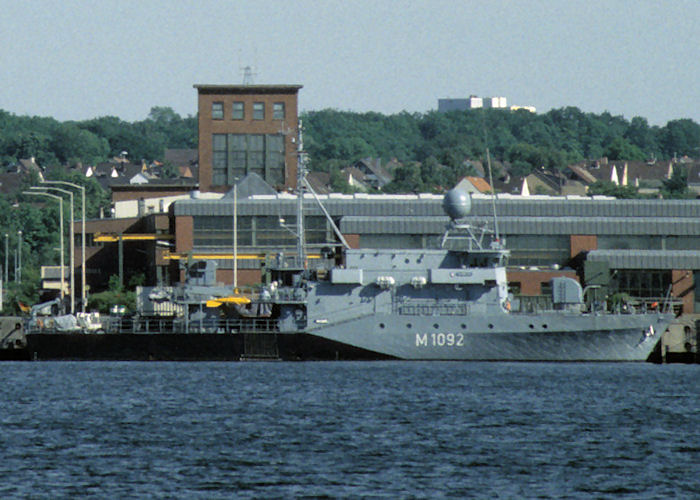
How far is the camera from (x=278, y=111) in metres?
138

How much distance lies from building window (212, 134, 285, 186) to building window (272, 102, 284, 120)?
Result: 5.07 ft

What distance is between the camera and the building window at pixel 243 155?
13650 cm

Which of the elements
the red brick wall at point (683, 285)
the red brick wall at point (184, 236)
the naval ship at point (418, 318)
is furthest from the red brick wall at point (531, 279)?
the red brick wall at point (184, 236)

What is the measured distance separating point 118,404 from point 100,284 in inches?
2656

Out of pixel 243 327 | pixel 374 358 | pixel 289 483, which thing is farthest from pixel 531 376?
pixel 289 483

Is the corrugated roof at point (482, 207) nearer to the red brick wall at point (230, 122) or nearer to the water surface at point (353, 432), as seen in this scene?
the red brick wall at point (230, 122)

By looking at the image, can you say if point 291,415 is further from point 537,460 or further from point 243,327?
point 243,327

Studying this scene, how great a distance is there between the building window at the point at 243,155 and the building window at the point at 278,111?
1544 millimetres

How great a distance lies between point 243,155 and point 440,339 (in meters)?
57.5

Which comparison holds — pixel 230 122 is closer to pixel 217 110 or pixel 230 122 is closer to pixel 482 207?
pixel 217 110

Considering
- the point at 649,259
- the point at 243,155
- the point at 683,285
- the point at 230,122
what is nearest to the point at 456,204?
the point at 649,259

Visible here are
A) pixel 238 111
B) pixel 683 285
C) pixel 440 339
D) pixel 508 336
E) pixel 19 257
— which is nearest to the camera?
pixel 508 336

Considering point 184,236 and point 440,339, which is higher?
point 184,236

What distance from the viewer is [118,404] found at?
6228cm
